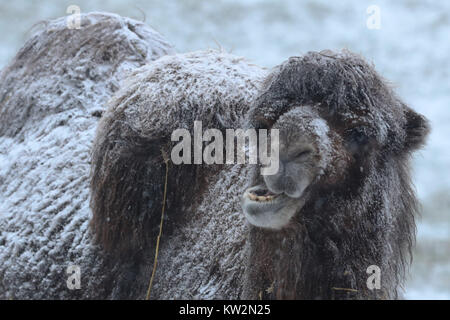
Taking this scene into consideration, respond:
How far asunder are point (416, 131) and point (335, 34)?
9812 mm

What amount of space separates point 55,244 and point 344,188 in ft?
5.82

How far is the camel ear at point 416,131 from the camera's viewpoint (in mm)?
3219

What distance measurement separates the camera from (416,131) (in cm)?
322

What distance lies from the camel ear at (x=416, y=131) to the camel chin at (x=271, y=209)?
72 centimetres

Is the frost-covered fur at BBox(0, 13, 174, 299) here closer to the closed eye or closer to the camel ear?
the closed eye

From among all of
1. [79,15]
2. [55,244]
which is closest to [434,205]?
[79,15]

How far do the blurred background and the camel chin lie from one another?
7.75 meters

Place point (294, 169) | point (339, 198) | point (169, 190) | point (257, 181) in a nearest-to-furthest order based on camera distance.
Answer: point (294, 169)
point (339, 198)
point (257, 181)
point (169, 190)

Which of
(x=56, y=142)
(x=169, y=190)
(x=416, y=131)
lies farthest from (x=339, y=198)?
(x=56, y=142)

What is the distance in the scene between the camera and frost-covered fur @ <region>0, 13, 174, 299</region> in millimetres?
3836

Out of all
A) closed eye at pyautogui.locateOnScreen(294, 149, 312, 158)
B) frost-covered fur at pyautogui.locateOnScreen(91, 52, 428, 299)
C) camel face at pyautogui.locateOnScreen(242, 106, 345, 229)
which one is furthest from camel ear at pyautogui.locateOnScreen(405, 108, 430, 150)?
closed eye at pyautogui.locateOnScreen(294, 149, 312, 158)

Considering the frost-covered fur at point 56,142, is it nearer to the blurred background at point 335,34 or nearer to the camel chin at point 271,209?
the camel chin at point 271,209

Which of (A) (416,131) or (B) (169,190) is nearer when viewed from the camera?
(A) (416,131)

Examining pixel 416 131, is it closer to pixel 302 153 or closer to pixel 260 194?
pixel 302 153
